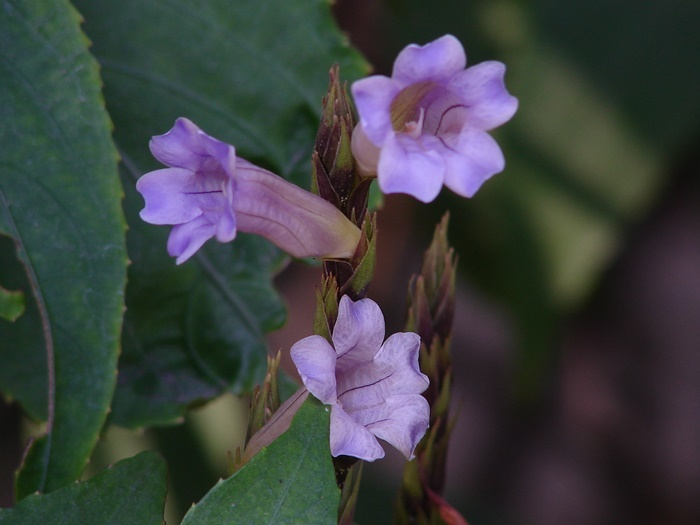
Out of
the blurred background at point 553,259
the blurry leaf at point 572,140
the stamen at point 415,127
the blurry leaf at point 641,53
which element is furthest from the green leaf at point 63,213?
the blurry leaf at point 641,53

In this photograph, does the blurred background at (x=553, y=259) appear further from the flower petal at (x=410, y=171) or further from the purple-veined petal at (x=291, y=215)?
the flower petal at (x=410, y=171)

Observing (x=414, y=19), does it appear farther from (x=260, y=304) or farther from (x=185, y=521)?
(x=185, y=521)

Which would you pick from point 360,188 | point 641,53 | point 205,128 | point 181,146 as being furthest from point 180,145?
point 641,53

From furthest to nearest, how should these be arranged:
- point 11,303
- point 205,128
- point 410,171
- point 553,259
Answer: point 553,259 < point 205,128 < point 11,303 < point 410,171

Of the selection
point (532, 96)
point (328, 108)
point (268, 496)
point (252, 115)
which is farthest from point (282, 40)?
point (532, 96)

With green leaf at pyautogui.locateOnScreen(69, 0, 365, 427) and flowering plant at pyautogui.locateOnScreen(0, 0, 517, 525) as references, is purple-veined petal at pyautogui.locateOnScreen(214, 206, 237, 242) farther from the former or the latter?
green leaf at pyautogui.locateOnScreen(69, 0, 365, 427)

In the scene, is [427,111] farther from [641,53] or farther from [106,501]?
[641,53]
